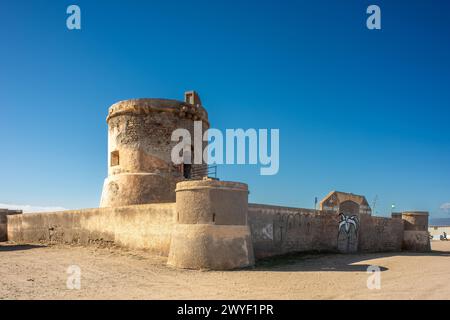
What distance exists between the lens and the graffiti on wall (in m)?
16.7

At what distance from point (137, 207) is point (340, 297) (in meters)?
7.95

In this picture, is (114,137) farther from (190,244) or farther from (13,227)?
(190,244)

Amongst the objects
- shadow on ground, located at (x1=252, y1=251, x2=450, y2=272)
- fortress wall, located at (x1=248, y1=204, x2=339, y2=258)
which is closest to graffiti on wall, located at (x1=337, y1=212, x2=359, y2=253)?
fortress wall, located at (x1=248, y1=204, x2=339, y2=258)

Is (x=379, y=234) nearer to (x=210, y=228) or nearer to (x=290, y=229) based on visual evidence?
(x=290, y=229)

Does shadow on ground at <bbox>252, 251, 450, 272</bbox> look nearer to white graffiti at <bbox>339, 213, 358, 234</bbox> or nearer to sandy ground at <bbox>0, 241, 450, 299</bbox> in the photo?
sandy ground at <bbox>0, 241, 450, 299</bbox>

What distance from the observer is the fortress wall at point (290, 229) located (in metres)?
12.7

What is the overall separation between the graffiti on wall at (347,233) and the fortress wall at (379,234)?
0.60 m

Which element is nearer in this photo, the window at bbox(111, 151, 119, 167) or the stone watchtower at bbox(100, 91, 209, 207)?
the stone watchtower at bbox(100, 91, 209, 207)

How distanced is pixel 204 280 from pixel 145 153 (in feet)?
30.2

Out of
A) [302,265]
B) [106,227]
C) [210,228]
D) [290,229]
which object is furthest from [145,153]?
[302,265]

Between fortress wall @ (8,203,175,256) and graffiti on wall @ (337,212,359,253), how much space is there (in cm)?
846

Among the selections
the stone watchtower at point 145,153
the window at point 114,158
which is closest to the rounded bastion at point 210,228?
the stone watchtower at point 145,153

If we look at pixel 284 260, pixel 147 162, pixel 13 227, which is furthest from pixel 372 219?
pixel 13 227
